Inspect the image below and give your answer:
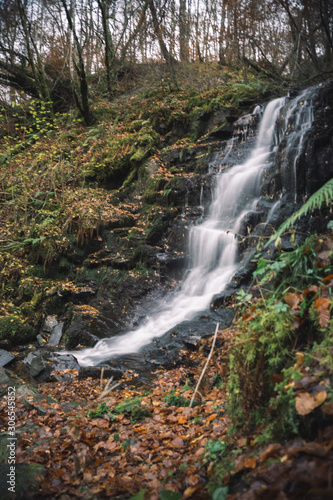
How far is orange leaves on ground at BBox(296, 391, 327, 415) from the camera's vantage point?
1637mm

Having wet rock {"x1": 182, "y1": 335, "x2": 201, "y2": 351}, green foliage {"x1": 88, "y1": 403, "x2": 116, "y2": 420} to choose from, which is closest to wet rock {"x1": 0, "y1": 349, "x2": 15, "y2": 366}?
green foliage {"x1": 88, "y1": 403, "x2": 116, "y2": 420}

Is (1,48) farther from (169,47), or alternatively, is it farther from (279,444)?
(279,444)

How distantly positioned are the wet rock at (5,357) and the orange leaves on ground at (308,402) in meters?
6.48

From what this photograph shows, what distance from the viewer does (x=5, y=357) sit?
21.3ft

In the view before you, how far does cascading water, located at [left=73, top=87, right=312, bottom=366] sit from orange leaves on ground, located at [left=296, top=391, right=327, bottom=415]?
5.43m

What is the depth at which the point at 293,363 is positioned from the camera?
2088 mm

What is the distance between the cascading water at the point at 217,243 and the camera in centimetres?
730

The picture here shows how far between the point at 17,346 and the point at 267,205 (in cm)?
780

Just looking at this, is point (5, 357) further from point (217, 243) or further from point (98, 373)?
point (217, 243)

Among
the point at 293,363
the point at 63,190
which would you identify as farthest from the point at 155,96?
the point at 293,363

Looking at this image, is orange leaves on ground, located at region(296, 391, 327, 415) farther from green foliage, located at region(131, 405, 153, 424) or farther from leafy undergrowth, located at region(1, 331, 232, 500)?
green foliage, located at region(131, 405, 153, 424)

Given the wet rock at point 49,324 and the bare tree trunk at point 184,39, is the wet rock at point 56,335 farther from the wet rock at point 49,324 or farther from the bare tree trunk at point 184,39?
the bare tree trunk at point 184,39

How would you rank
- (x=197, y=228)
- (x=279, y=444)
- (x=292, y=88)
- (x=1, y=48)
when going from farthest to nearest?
(x=1, y=48)
(x=292, y=88)
(x=197, y=228)
(x=279, y=444)

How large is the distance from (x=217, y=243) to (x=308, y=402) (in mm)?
7371
